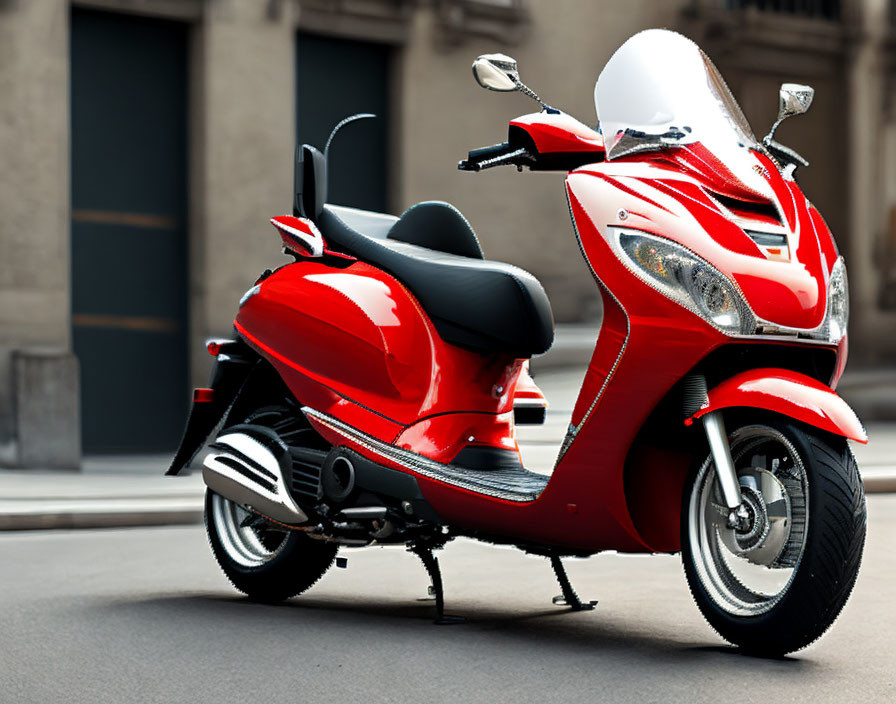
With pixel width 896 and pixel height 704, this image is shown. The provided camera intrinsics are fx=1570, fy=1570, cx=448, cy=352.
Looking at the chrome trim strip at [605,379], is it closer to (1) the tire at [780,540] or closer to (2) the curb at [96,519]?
(1) the tire at [780,540]

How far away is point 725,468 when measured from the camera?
4297 millimetres

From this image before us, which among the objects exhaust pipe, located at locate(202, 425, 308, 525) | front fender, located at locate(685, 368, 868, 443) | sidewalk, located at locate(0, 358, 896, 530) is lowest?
sidewalk, located at locate(0, 358, 896, 530)

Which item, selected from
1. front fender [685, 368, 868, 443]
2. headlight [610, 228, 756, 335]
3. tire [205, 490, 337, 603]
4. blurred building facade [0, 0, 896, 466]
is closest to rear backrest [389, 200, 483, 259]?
tire [205, 490, 337, 603]

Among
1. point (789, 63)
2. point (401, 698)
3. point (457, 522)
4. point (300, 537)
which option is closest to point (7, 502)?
point (300, 537)

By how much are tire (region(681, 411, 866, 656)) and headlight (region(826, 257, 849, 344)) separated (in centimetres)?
38

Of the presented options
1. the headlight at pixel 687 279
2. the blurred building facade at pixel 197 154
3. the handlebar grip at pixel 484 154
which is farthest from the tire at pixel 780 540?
the blurred building facade at pixel 197 154

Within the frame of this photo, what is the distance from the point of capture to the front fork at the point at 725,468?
4281 millimetres

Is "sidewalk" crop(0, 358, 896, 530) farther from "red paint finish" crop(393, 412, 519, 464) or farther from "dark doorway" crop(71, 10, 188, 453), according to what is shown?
"dark doorway" crop(71, 10, 188, 453)

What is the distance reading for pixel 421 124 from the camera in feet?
55.5

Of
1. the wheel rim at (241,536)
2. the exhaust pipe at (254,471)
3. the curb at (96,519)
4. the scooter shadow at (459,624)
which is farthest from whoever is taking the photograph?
the curb at (96,519)

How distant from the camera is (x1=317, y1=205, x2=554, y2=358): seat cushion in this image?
5262 mm

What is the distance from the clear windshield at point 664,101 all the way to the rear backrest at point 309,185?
1486 millimetres

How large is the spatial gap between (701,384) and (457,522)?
1.08 m

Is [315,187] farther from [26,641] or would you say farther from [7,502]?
[7,502]
